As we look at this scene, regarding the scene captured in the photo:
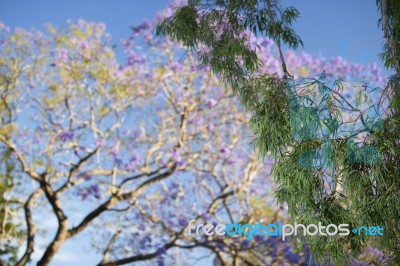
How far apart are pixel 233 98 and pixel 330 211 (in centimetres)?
366

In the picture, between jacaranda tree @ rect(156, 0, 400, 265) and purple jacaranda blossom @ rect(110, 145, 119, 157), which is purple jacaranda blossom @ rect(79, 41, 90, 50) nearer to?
purple jacaranda blossom @ rect(110, 145, 119, 157)

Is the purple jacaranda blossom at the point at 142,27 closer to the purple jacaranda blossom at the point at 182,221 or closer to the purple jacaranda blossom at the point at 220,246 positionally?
the purple jacaranda blossom at the point at 182,221

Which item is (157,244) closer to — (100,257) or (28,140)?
(100,257)

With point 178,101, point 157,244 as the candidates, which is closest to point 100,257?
point 157,244

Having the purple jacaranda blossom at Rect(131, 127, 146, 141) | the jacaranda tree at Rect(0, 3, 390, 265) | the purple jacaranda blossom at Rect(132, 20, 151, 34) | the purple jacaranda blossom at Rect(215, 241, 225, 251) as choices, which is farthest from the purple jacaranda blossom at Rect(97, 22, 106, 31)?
the purple jacaranda blossom at Rect(215, 241, 225, 251)

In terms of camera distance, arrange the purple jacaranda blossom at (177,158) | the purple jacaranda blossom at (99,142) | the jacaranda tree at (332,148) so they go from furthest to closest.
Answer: the purple jacaranda blossom at (99,142)
the purple jacaranda blossom at (177,158)
the jacaranda tree at (332,148)

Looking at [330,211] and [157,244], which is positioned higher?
[157,244]

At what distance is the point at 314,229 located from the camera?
115 inches

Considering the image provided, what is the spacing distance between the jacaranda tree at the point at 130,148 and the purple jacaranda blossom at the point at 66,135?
0.01m

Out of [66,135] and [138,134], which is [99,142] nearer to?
[66,135]

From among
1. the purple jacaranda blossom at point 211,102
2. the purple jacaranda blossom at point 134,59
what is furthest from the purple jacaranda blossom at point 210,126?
the purple jacaranda blossom at point 134,59

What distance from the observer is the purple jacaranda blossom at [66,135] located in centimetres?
602

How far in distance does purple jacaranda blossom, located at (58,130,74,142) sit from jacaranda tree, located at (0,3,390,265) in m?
0.01

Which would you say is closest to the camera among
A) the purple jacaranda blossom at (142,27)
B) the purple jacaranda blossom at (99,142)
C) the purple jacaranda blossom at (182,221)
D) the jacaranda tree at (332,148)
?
the jacaranda tree at (332,148)
